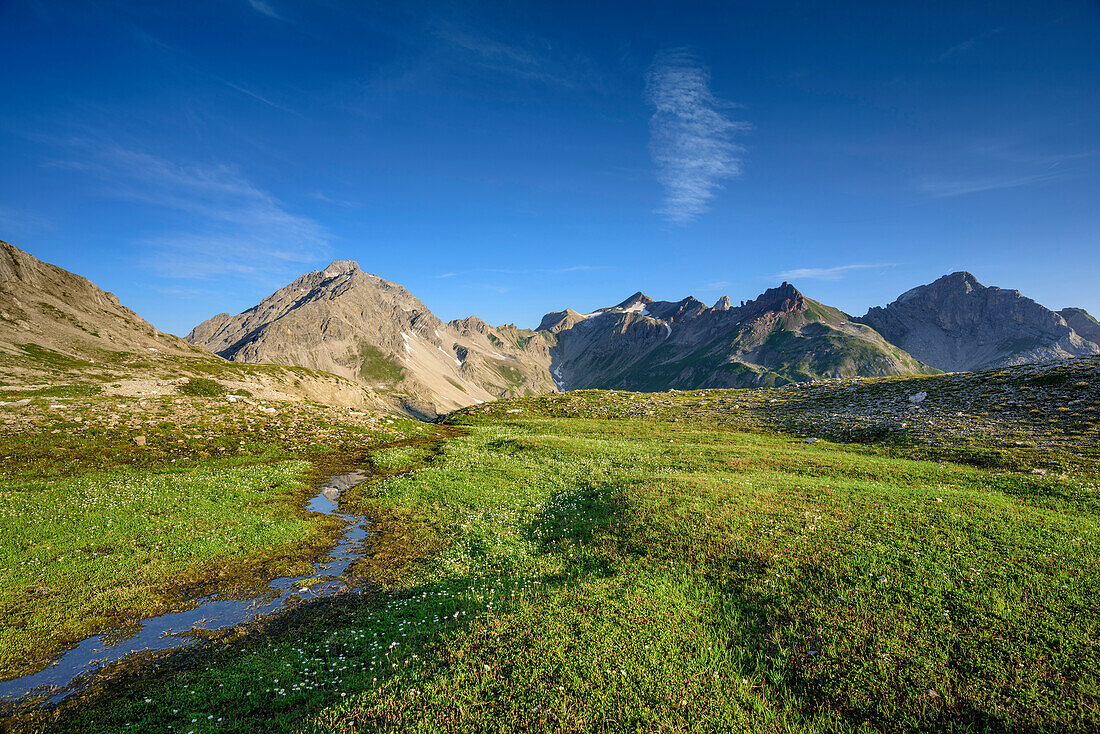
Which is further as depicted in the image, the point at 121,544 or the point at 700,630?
the point at 121,544

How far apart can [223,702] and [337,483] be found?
26.4 meters

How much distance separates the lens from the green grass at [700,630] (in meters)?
10.1

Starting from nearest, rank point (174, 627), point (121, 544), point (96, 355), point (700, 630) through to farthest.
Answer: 1. point (700, 630)
2. point (174, 627)
3. point (121, 544)
4. point (96, 355)

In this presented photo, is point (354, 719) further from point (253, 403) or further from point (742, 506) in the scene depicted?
point (253, 403)

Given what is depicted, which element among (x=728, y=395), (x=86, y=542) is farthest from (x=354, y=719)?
(x=728, y=395)

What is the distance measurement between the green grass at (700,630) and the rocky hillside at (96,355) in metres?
57.8

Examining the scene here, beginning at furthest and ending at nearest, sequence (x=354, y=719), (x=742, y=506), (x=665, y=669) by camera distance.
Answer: (x=742, y=506)
(x=665, y=669)
(x=354, y=719)

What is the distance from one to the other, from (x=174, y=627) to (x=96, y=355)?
357 feet

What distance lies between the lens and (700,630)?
13320 mm

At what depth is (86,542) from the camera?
2089 centimetres

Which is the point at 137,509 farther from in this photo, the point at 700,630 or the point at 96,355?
the point at 96,355

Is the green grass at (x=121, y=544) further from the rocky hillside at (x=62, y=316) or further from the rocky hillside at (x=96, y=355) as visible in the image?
the rocky hillside at (x=62, y=316)

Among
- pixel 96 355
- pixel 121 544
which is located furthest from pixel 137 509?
pixel 96 355

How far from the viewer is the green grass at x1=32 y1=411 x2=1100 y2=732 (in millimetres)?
10133
